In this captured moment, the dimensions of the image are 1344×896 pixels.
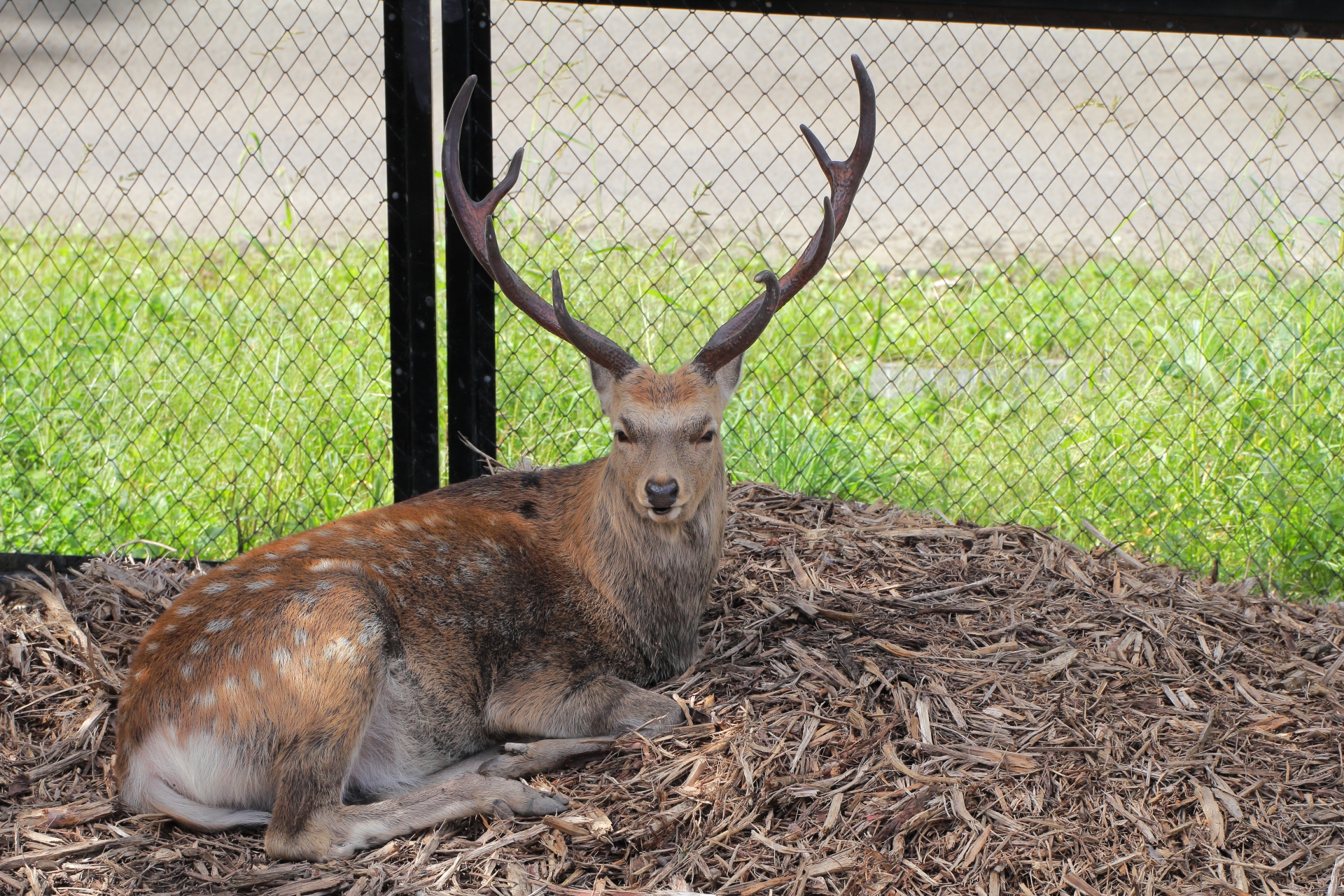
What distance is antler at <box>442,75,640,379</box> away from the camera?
390 centimetres

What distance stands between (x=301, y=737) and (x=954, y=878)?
5.68 feet

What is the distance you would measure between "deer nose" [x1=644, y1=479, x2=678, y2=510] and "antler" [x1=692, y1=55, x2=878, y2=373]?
0.49 metres

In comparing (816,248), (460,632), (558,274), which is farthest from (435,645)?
(816,248)

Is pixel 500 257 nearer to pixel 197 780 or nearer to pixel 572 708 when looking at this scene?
pixel 572 708

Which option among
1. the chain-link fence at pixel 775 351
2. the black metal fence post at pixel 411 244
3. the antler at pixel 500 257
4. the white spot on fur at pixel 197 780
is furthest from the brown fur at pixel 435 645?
the chain-link fence at pixel 775 351

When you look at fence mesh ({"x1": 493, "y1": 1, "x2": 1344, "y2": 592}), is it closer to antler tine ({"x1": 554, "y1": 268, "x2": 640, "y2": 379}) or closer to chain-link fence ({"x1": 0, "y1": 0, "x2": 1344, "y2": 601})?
chain-link fence ({"x1": 0, "y1": 0, "x2": 1344, "y2": 601})

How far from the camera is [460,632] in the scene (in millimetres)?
3881

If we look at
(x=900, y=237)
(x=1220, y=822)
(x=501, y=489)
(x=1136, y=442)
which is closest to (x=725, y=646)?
(x=501, y=489)

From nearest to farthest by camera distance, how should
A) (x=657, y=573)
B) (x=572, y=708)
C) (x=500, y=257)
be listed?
(x=572, y=708) → (x=500, y=257) → (x=657, y=573)

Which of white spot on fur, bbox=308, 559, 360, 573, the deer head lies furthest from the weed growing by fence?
white spot on fur, bbox=308, 559, 360, 573

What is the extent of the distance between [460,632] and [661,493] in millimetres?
766

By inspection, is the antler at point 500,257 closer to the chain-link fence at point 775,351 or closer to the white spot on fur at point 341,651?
the chain-link fence at point 775,351

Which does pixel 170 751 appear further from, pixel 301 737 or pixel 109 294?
pixel 109 294

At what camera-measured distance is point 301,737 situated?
335cm
